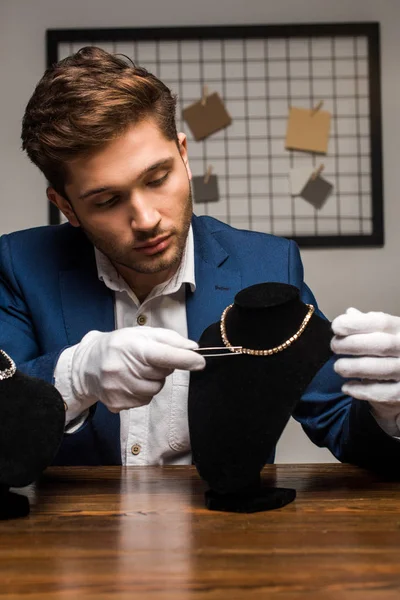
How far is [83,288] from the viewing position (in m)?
1.50

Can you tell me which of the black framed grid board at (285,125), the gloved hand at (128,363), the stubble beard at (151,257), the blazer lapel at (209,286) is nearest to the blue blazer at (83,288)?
the blazer lapel at (209,286)

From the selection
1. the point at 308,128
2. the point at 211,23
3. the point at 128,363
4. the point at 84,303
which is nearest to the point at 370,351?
the point at 128,363

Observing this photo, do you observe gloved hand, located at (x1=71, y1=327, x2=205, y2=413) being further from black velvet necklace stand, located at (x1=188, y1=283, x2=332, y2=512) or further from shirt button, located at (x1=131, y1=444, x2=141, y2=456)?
shirt button, located at (x1=131, y1=444, x2=141, y2=456)

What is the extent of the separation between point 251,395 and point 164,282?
1.69 feet

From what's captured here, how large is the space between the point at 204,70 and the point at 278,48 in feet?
0.74

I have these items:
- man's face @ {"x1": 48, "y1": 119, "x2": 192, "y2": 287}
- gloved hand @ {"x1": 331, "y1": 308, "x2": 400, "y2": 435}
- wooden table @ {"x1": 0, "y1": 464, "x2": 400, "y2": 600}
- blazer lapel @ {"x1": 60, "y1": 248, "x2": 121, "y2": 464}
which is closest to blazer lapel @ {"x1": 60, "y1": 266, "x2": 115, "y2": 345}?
blazer lapel @ {"x1": 60, "y1": 248, "x2": 121, "y2": 464}

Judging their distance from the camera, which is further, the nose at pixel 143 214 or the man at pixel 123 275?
the nose at pixel 143 214

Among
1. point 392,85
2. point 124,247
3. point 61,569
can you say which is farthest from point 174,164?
point 392,85

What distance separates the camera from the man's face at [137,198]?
1.28m

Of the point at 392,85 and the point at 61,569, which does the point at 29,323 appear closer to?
the point at 61,569

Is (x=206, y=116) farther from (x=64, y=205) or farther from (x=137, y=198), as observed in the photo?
(x=137, y=198)

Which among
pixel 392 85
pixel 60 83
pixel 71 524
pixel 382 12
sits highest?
pixel 382 12

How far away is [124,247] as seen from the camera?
4.42 feet

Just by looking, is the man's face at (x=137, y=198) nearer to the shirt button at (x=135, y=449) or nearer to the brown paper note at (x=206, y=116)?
the shirt button at (x=135, y=449)
